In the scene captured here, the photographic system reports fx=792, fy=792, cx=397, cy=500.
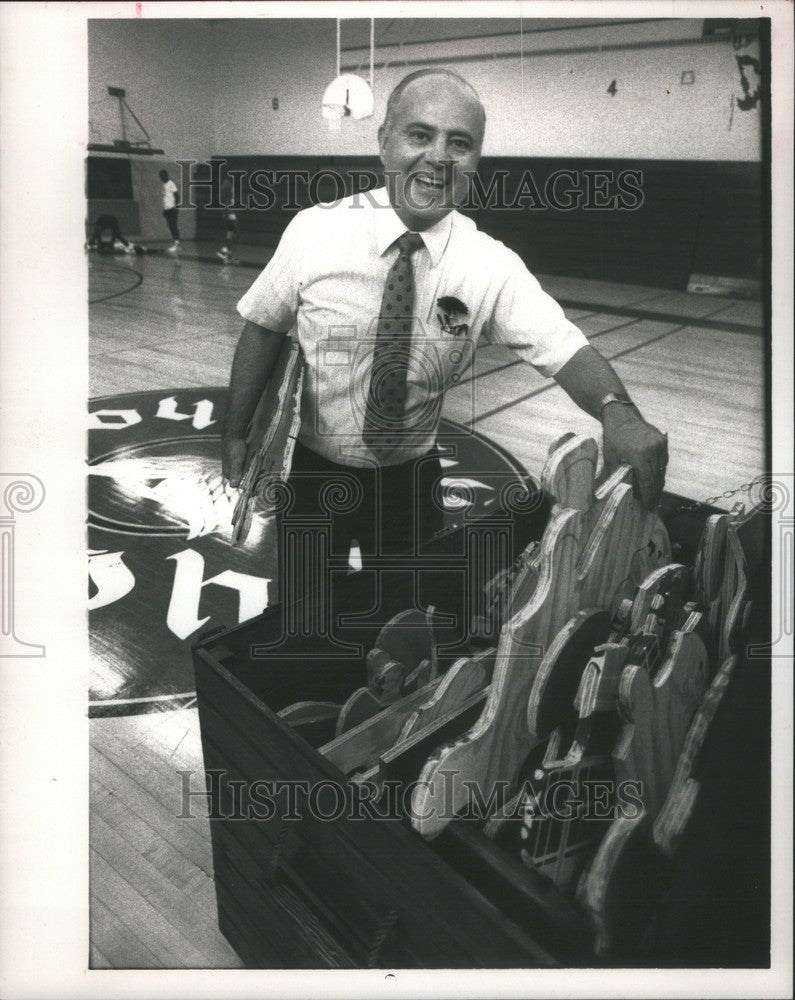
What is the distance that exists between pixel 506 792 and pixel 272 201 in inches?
33.9

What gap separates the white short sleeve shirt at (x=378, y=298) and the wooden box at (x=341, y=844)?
0.29 metres

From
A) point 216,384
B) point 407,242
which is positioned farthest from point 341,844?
point 216,384

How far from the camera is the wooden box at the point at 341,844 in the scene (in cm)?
76

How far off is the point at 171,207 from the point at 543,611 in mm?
847

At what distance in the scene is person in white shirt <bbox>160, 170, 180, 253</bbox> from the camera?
Result: 3.61ft

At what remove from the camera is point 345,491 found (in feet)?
4.29

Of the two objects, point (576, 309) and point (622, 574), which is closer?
point (622, 574)

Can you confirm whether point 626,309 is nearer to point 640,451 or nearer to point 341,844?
point 640,451

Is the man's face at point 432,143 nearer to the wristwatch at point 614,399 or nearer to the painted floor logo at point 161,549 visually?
the wristwatch at point 614,399

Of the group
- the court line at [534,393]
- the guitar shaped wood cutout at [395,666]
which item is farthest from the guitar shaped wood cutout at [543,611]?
the court line at [534,393]

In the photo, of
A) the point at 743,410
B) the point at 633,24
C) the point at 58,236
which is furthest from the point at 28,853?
the point at 633,24

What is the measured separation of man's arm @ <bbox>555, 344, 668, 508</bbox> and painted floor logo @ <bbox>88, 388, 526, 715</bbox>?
362 millimetres

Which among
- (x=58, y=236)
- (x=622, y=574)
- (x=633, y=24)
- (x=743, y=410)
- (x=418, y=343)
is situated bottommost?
(x=622, y=574)

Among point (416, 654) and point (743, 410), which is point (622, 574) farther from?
point (743, 410)
